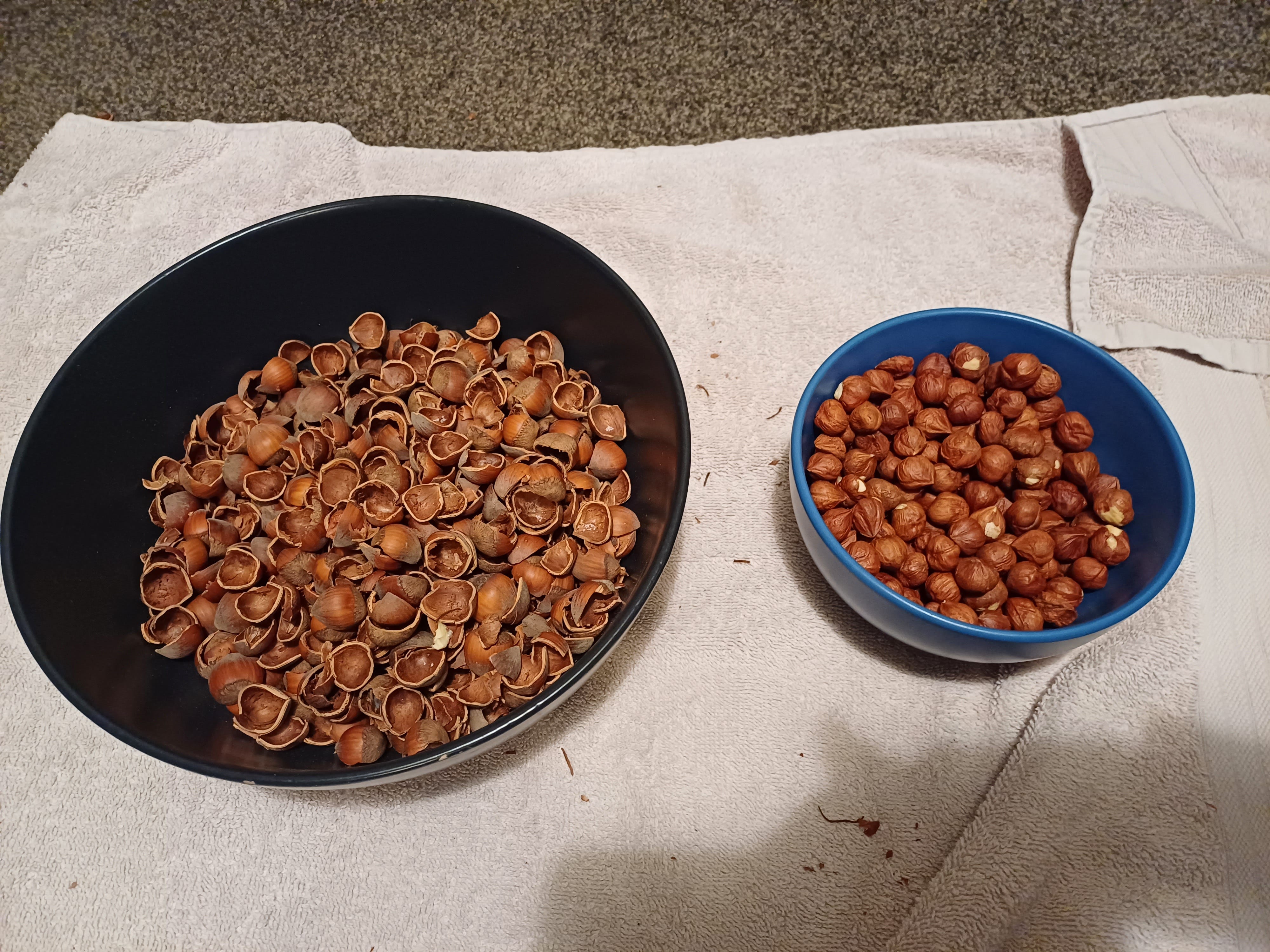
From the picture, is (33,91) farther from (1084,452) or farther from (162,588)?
(1084,452)

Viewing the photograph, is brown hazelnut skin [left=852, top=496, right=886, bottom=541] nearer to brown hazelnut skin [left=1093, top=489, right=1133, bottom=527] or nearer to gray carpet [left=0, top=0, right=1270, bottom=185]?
brown hazelnut skin [left=1093, top=489, right=1133, bottom=527]

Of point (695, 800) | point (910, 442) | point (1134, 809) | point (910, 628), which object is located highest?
point (910, 442)

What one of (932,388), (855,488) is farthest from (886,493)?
(932,388)

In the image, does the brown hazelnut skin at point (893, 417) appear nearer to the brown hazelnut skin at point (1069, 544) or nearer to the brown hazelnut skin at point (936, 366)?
the brown hazelnut skin at point (936, 366)

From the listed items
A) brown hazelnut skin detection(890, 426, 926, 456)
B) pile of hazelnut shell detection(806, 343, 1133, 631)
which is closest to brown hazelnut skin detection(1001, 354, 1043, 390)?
pile of hazelnut shell detection(806, 343, 1133, 631)

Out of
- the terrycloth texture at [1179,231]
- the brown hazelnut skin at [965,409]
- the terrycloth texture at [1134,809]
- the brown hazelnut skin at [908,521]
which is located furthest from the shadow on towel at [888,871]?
the terrycloth texture at [1179,231]

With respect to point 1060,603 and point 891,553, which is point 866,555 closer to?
point 891,553
